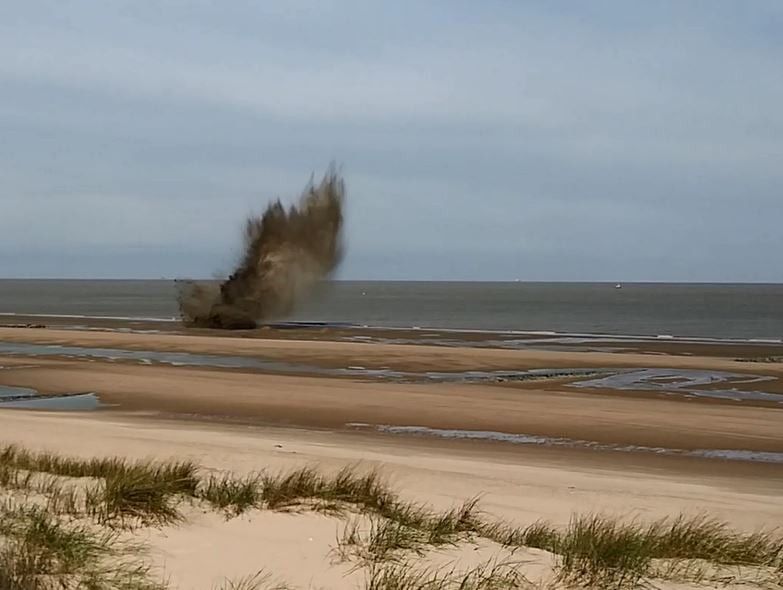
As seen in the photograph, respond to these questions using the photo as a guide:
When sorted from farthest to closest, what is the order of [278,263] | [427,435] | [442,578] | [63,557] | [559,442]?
[278,263], [427,435], [559,442], [442,578], [63,557]

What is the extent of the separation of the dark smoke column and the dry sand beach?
1402 cm

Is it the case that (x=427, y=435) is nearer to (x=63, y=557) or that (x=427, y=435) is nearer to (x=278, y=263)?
(x=63, y=557)

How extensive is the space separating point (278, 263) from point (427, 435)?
32.2 m

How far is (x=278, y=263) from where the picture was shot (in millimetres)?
47688

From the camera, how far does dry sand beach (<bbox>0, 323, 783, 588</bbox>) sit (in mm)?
7113

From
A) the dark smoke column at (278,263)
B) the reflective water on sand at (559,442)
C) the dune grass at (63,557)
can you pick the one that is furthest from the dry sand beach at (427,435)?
the dark smoke column at (278,263)

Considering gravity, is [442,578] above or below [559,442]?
above

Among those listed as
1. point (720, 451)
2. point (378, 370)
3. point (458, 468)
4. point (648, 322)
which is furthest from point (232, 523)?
point (648, 322)

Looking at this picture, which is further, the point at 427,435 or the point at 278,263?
the point at 278,263

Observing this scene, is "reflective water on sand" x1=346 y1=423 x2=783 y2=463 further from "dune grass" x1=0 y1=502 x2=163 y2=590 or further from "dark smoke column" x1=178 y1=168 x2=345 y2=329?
"dark smoke column" x1=178 y1=168 x2=345 y2=329

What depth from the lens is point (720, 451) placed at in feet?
50.4

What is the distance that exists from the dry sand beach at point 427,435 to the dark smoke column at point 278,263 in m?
14.0

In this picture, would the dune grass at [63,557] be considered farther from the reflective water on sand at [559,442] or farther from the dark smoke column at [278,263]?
the dark smoke column at [278,263]

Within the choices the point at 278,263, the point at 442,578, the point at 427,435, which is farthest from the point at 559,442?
the point at 278,263
